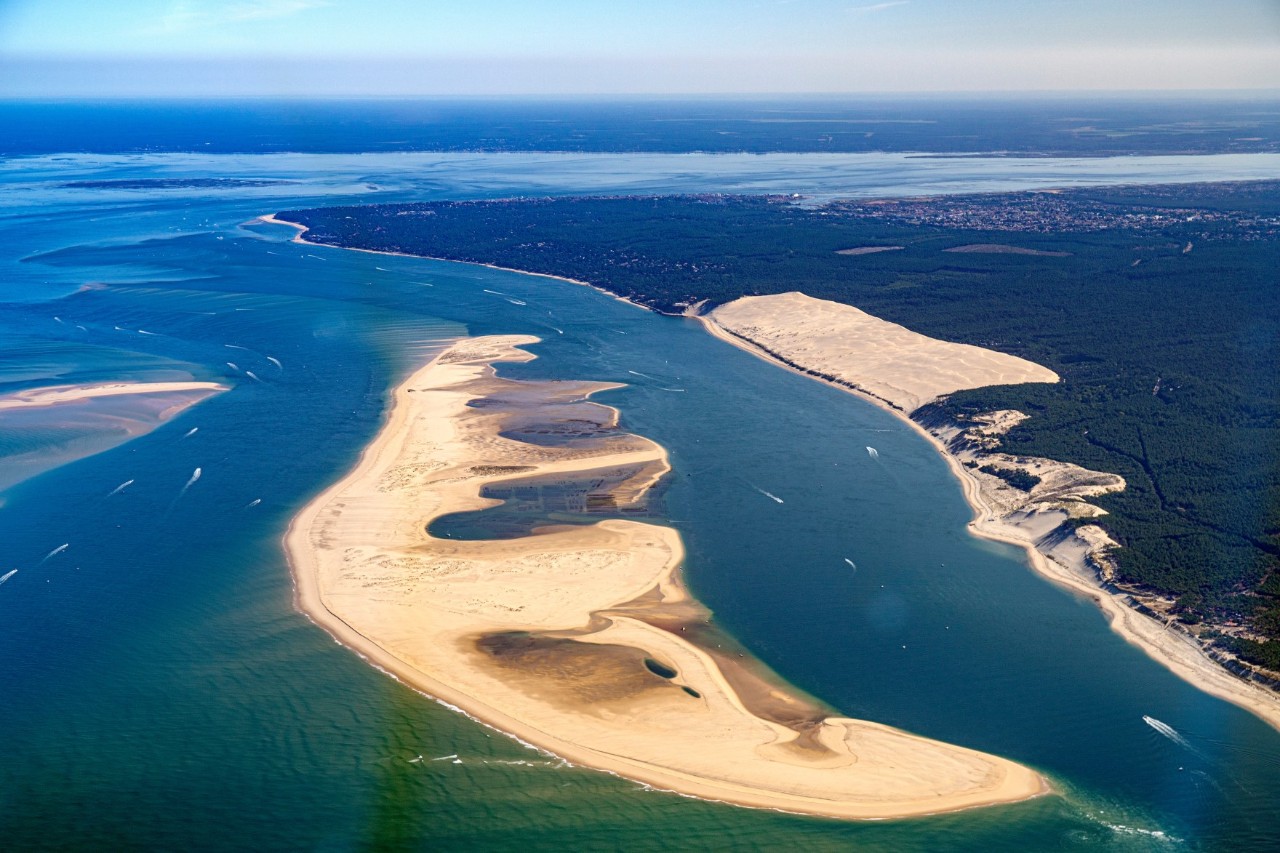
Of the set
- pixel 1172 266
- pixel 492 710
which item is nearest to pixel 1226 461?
pixel 492 710

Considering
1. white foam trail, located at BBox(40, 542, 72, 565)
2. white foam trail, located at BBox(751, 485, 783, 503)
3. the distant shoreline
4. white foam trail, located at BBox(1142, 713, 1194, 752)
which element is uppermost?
white foam trail, located at BBox(751, 485, 783, 503)

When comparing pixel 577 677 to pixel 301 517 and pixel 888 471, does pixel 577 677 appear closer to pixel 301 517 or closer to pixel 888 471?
pixel 301 517

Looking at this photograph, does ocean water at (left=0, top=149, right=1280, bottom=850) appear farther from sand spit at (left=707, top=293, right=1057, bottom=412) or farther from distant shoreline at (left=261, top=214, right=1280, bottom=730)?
sand spit at (left=707, top=293, right=1057, bottom=412)

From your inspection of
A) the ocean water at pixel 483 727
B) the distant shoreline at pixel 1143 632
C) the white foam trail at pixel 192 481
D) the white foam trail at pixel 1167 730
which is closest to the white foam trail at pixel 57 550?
the ocean water at pixel 483 727

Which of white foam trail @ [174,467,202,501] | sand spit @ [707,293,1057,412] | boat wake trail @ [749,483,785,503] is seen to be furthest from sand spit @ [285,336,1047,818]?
sand spit @ [707,293,1057,412]

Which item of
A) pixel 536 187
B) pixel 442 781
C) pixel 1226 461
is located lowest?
pixel 442 781

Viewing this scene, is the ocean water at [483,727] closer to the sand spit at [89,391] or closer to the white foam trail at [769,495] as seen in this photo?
the white foam trail at [769,495]
